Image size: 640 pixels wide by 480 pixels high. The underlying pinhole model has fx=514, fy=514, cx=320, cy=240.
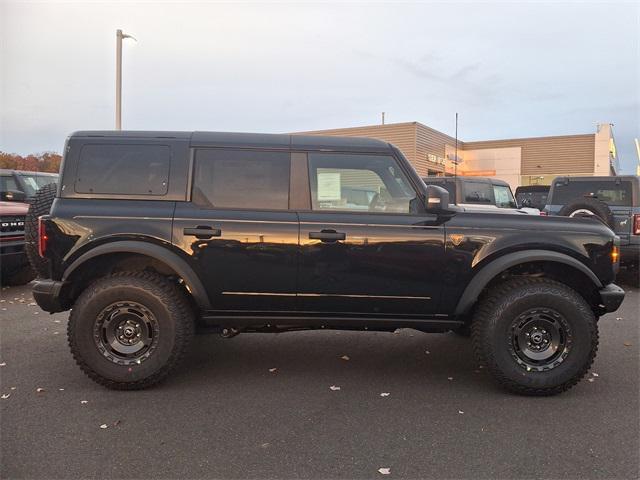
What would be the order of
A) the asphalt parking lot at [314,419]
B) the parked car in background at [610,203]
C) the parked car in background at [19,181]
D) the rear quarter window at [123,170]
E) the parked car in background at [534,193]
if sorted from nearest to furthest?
the asphalt parking lot at [314,419] < the rear quarter window at [123,170] < the parked car in background at [610,203] < the parked car in background at [19,181] < the parked car in background at [534,193]

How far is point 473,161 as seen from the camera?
33.6 m

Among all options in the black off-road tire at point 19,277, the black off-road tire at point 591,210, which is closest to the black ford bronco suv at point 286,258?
the black off-road tire at point 591,210

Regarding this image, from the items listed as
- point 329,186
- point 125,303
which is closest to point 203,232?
point 125,303

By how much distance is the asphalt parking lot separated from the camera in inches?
114

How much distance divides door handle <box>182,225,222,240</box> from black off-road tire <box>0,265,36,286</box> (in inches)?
207

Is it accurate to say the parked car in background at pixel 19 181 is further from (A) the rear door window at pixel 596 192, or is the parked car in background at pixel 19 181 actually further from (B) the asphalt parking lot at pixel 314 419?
(A) the rear door window at pixel 596 192

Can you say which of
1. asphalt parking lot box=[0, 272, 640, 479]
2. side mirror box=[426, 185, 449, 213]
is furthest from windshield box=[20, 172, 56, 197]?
side mirror box=[426, 185, 449, 213]

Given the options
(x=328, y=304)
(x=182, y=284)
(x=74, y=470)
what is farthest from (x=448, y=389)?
(x=74, y=470)

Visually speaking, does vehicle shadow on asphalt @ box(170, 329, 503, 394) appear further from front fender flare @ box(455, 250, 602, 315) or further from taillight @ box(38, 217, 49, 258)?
taillight @ box(38, 217, 49, 258)

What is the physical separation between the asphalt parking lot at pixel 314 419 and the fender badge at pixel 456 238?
3.85ft

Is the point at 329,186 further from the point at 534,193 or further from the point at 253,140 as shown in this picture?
the point at 534,193

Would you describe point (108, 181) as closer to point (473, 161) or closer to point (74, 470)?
point (74, 470)

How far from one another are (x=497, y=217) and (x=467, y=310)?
2.51 feet

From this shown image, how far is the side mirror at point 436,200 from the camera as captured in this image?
12.7ft
